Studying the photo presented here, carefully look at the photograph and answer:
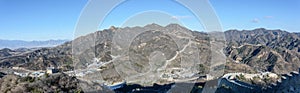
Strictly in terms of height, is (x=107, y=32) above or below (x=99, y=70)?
above

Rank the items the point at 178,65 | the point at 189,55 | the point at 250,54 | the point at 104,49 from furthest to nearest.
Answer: the point at 250,54
the point at 104,49
the point at 178,65
the point at 189,55

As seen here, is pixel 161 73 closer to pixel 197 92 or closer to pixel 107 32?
pixel 197 92

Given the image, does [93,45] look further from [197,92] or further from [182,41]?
[197,92]

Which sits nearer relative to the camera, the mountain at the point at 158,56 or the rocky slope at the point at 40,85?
the rocky slope at the point at 40,85

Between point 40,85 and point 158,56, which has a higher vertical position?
point 158,56

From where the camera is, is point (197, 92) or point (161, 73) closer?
point (197, 92)

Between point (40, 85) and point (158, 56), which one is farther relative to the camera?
point (158, 56)

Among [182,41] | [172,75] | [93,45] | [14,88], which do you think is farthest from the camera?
[93,45]

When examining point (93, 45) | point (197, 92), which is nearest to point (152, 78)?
point (197, 92)

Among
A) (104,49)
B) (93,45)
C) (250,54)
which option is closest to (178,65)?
(104,49)

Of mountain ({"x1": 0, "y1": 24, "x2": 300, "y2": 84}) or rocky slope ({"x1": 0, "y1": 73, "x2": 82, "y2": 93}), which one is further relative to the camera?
mountain ({"x1": 0, "y1": 24, "x2": 300, "y2": 84})
